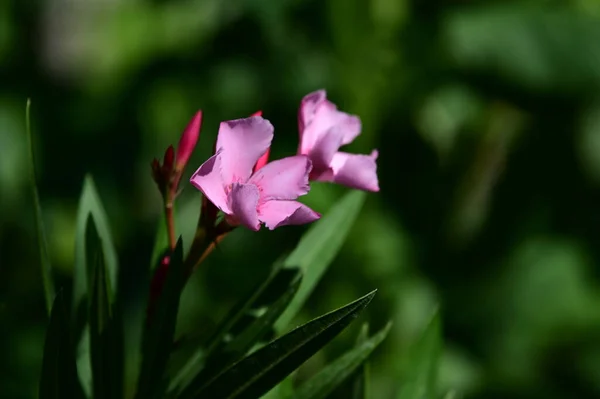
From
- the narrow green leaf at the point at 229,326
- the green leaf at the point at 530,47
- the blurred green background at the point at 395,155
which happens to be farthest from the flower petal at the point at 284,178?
the green leaf at the point at 530,47

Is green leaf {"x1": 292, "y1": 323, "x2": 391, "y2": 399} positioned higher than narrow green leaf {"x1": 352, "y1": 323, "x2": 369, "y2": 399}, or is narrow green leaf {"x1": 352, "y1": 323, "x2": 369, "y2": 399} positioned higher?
green leaf {"x1": 292, "y1": 323, "x2": 391, "y2": 399}

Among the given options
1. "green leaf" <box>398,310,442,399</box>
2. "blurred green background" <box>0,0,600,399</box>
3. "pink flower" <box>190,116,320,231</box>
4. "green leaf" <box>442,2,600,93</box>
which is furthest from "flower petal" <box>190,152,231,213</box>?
"green leaf" <box>442,2,600,93</box>

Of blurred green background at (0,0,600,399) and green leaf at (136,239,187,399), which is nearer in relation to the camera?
green leaf at (136,239,187,399)

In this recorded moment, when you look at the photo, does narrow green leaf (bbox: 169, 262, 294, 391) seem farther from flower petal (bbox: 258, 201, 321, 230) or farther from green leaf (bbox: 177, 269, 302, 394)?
flower petal (bbox: 258, 201, 321, 230)

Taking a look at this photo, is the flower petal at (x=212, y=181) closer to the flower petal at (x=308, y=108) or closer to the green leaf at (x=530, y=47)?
the flower petal at (x=308, y=108)

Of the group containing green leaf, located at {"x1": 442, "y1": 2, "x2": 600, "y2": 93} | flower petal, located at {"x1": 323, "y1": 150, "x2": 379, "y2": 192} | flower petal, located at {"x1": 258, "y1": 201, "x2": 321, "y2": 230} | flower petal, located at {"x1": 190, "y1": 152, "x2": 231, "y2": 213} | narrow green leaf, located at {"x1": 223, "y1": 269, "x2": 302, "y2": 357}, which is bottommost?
green leaf, located at {"x1": 442, "y1": 2, "x2": 600, "y2": 93}

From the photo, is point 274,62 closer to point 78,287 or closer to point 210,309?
point 210,309
